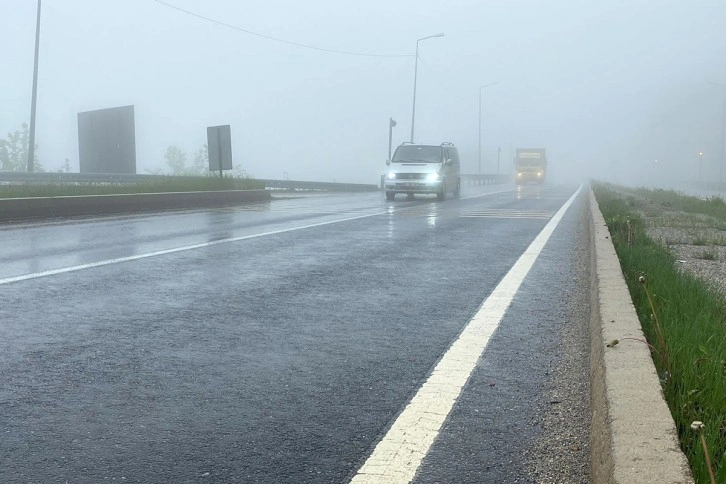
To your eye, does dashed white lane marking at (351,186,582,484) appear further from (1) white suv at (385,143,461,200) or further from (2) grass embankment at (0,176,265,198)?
(1) white suv at (385,143,461,200)

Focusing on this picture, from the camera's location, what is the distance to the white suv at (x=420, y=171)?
96.3 feet

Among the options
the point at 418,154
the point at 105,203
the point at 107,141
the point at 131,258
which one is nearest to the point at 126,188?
the point at 105,203

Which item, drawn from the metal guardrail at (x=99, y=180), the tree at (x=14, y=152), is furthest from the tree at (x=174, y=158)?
the metal guardrail at (x=99, y=180)

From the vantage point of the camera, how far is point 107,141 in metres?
35.4

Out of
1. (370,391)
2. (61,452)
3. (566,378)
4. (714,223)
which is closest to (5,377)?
(61,452)

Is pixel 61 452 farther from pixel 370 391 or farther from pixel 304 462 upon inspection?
pixel 370 391

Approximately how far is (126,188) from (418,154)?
1118cm

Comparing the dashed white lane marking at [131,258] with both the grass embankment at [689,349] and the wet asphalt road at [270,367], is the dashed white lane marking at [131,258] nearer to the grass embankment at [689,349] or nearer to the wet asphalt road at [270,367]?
the wet asphalt road at [270,367]

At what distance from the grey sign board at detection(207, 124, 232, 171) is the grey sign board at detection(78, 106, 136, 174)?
8.64 metres

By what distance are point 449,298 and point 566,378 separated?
109 inches

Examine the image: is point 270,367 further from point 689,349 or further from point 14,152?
point 14,152

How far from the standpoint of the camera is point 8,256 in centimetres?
1003

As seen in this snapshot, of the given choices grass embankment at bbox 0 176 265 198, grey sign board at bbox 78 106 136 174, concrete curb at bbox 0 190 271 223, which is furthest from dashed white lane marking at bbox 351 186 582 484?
grey sign board at bbox 78 106 136 174

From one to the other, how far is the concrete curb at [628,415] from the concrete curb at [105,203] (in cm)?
1417
